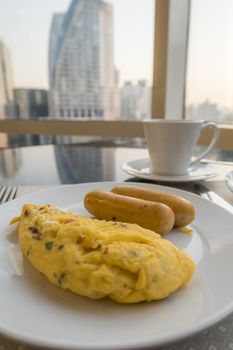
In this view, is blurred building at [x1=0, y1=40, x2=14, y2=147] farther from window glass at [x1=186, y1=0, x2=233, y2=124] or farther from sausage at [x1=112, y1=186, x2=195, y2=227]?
sausage at [x1=112, y1=186, x2=195, y2=227]

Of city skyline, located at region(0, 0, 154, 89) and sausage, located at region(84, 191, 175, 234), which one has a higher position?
city skyline, located at region(0, 0, 154, 89)

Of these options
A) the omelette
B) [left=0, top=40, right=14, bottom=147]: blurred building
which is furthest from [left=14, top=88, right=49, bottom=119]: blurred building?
the omelette

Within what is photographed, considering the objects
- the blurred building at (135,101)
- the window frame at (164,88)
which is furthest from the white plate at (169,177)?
the blurred building at (135,101)

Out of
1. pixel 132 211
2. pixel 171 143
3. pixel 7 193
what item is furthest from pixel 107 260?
pixel 171 143

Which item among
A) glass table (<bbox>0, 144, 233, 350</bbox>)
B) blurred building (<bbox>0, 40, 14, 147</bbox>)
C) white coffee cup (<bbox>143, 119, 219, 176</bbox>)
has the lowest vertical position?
glass table (<bbox>0, 144, 233, 350</bbox>)

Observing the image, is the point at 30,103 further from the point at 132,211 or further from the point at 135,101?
the point at 132,211

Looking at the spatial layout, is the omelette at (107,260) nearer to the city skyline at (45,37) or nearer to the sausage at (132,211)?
the sausage at (132,211)

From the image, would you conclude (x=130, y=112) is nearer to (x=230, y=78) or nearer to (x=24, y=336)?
(x=230, y=78)

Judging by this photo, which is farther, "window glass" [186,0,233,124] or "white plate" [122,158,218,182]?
"window glass" [186,0,233,124]
